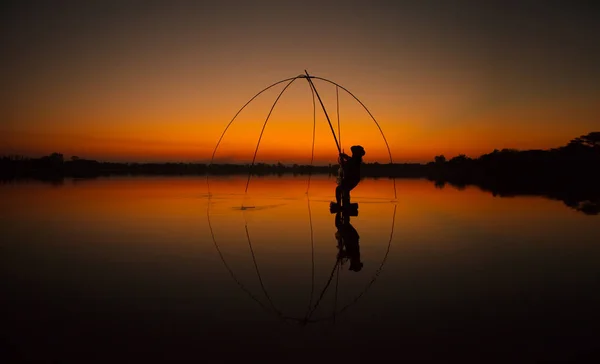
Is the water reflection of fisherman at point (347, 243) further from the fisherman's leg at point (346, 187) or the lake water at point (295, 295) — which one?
the fisherman's leg at point (346, 187)

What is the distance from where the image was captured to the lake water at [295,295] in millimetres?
4867

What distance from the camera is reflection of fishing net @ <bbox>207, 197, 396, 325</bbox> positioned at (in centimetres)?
640

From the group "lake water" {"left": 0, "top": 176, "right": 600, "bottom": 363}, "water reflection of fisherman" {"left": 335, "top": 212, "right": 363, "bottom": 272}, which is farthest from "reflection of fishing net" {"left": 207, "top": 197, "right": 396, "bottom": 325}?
"water reflection of fisherman" {"left": 335, "top": 212, "right": 363, "bottom": 272}

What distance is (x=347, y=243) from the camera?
11.8m

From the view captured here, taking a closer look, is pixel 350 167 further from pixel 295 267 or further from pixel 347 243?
pixel 295 267

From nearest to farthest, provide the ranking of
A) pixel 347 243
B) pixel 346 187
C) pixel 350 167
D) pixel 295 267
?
pixel 295 267, pixel 347 243, pixel 350 167, pixel 346 187

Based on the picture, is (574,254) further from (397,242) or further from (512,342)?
(512,342)

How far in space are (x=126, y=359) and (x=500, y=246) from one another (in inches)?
391

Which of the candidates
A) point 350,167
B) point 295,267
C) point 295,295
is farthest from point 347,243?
point 350,167

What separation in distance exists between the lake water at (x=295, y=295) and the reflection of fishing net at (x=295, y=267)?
0.14 ft

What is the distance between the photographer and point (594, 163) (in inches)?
2490

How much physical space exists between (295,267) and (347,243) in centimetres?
319

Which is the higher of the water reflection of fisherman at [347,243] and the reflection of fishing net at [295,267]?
the water reflection of fisherman at [347,243]

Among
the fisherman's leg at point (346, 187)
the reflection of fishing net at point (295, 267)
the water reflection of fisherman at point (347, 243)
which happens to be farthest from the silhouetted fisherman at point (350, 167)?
the reflection of fishing net at point (295, 267)
